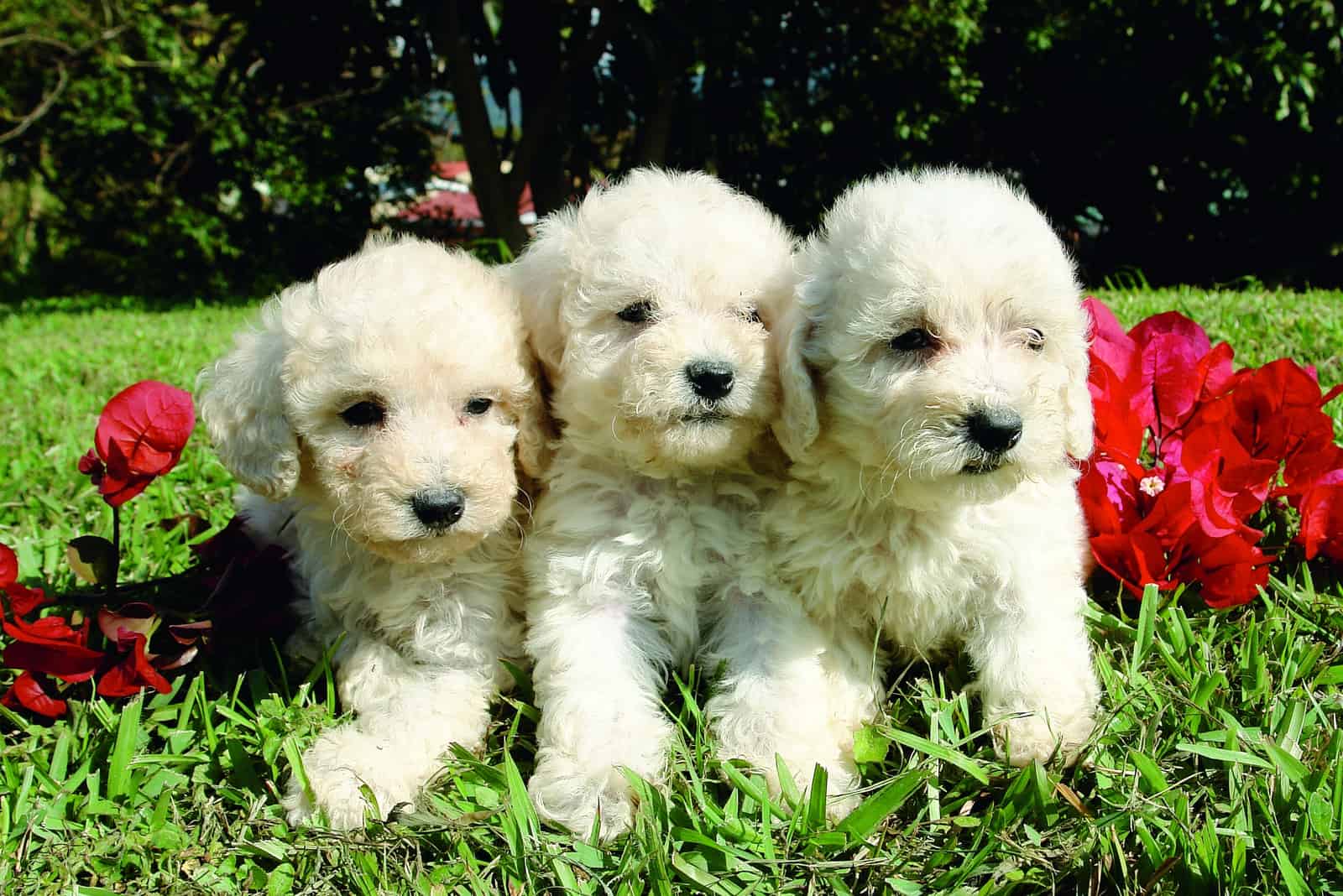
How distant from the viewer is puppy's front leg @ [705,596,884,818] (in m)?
2.70

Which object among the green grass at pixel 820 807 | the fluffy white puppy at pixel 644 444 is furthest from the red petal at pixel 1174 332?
the fluffy white puppy at pixel 644 444

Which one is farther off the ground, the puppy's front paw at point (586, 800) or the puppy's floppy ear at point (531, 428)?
the puppy's floppy ear at point (531, 428)

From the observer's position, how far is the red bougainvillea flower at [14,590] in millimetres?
3000

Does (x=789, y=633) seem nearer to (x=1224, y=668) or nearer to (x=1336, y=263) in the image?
(x=1224, y=668)

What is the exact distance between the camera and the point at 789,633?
2.93 metres

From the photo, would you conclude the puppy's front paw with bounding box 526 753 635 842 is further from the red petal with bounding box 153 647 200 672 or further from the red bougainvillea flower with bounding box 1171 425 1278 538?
the red bougainvillea flower with bounding box 1171 425 1278 538

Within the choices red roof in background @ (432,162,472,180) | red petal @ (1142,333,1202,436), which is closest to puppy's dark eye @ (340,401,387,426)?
red petal @ (1142,333,1202,436)

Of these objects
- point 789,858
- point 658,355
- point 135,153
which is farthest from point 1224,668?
point 135,153

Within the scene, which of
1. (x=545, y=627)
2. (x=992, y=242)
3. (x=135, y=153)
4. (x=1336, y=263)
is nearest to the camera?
(x=992, y=242)

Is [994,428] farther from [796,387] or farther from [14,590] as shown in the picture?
[14,590]

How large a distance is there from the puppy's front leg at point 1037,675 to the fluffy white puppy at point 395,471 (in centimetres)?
150

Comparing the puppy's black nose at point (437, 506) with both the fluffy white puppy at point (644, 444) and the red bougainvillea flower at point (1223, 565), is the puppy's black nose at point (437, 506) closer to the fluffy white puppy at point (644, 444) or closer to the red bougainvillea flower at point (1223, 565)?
the fluffy white puppy at point (644, 444)

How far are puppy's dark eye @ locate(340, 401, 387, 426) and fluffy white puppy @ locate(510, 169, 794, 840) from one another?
1.81 feet

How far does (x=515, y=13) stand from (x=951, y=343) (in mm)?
11529
